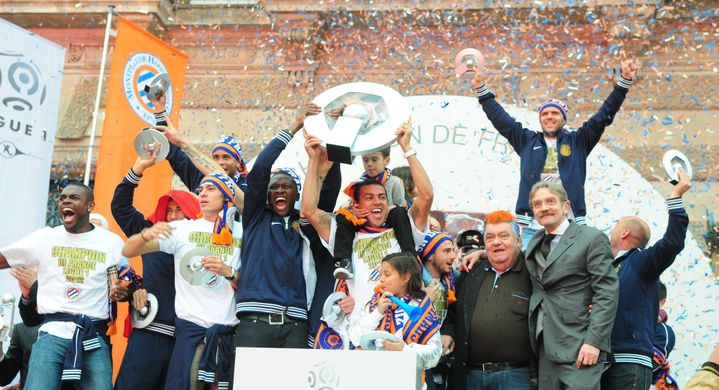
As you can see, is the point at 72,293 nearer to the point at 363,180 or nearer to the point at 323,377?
the point at 363,180

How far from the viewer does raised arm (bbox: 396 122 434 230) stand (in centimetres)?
491

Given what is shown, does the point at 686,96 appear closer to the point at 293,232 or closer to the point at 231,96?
the point at 231,96

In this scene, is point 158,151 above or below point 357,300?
above

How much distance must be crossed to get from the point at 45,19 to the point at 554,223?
717cm

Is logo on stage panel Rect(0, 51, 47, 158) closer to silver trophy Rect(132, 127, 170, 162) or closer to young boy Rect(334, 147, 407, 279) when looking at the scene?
silver trophy Rect(132, 127, 170, 162)

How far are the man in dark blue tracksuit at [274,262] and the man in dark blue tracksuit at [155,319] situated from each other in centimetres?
54

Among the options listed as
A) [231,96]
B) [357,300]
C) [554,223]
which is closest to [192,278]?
[357,300]

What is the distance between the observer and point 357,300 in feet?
15.7

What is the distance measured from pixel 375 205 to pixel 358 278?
40 centimetres

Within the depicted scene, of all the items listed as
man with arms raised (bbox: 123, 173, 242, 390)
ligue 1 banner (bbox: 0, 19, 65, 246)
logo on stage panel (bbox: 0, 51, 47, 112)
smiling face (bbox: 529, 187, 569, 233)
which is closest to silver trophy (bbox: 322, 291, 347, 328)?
man with arms raised (bbox: 123, 173, 242, 390)

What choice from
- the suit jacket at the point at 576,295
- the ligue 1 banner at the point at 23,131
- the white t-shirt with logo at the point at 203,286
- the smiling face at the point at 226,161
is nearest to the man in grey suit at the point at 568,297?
the suit jacket at the point at 576,295

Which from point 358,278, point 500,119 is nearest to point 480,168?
point 500,119

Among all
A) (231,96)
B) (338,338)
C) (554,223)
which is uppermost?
(231,96)

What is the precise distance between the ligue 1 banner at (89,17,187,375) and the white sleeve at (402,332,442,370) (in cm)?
330
